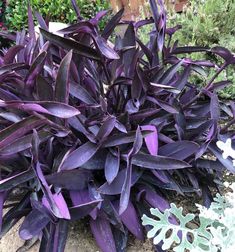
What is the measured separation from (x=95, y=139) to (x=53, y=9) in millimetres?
3164

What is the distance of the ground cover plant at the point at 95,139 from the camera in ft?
5.61

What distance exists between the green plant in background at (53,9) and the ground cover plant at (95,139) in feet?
8.51

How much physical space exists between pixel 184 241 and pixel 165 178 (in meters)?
0.39

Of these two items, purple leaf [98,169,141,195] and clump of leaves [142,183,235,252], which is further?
purple leaf [98,169,141,195]

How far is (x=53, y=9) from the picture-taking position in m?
4.66

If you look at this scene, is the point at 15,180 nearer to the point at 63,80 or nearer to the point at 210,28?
the point at 63,80

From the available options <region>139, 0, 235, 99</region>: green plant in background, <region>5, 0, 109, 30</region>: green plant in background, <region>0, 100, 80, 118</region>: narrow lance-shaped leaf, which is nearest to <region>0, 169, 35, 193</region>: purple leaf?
<region>0, 100, 80, 118</region>: narrow lance-shaped leaf

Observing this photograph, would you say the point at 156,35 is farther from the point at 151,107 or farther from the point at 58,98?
the point at 58,98

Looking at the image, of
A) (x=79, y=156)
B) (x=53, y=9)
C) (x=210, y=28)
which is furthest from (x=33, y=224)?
(x=53, y=9)

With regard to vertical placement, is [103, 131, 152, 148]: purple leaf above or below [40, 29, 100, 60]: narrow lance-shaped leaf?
below

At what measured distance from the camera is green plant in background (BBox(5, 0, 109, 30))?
4.66m

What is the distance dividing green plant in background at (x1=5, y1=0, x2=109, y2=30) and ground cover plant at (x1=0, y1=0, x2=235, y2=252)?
8.51ft

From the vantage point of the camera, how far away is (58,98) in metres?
1.74

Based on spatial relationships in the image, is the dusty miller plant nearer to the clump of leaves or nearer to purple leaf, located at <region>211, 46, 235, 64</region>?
the clump of leaves
